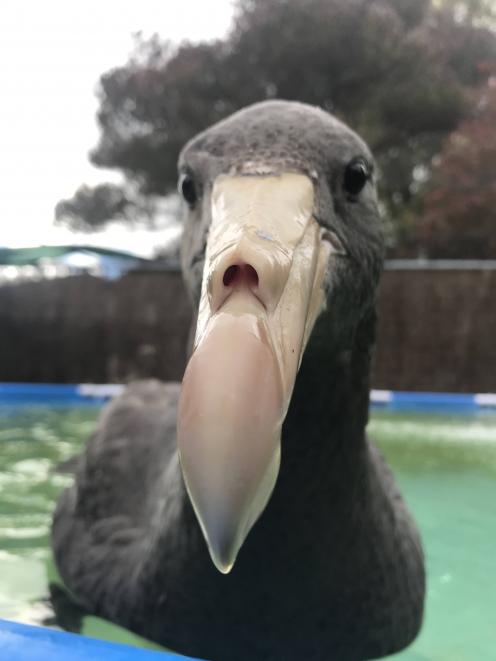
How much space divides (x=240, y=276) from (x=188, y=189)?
0.53 meters

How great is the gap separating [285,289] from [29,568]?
1.72m

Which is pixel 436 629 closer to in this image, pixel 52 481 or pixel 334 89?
pixel 52 481

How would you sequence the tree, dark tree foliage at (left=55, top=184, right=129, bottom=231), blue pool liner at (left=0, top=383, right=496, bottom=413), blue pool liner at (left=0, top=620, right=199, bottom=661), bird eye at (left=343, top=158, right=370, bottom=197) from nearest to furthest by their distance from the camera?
blue pool liner at (left=0, top=620, right=199, bottom=661) < bird eye at (left=343, top=158, right=370, bottom=197) < blue pool liner at (left=0, top=383, right=496, bottom=413) < the tree < dark tree foliage at (left=55, top=184, right=129, bottom=231)

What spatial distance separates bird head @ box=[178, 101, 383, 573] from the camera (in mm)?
753

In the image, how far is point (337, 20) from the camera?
33.2ft

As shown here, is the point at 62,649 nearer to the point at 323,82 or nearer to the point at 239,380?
the point at 239,380

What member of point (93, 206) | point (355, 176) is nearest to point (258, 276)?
point (355, 176)

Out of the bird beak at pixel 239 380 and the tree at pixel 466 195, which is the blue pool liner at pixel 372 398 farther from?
the bird beak at pixel 239 380

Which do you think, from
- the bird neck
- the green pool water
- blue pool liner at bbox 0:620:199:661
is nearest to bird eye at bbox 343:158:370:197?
the bird neck

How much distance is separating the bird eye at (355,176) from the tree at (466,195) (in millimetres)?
8472

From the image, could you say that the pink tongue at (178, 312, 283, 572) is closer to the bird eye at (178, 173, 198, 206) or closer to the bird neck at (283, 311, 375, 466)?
the bird neck at (283, 311, 375, 466)

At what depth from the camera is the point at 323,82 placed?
401 inches

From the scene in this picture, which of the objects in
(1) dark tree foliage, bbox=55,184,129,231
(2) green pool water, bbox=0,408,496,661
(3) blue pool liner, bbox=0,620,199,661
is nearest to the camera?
(3) blue pool liner, bbox=0,620,199,661

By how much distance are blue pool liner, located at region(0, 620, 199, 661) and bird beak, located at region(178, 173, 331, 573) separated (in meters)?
0.23
